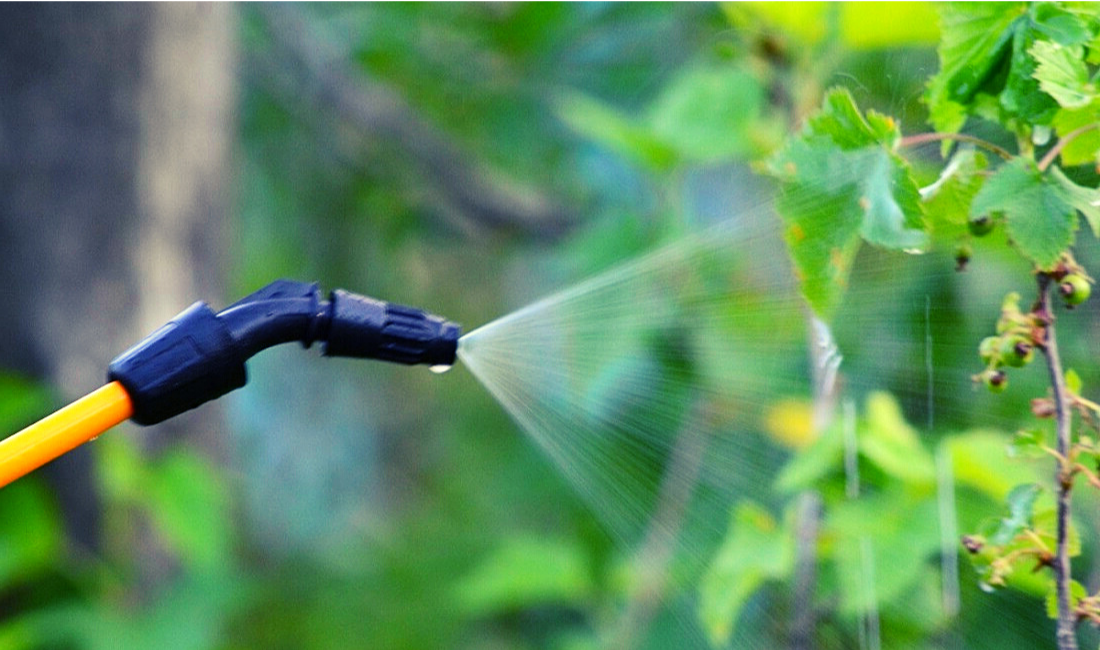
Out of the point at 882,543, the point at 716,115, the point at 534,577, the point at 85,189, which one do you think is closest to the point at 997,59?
the point at 882,543

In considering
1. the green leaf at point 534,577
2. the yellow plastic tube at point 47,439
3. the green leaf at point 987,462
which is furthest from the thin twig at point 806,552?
the green leaf at point 534,577

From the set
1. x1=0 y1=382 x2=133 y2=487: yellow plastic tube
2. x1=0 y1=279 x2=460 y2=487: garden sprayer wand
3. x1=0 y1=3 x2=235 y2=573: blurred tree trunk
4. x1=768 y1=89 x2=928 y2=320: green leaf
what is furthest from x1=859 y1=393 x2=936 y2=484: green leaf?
x1=0 y1=3 x2=235 y2=573: blurred tree trunk

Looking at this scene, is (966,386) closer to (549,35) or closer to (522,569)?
(522,569)

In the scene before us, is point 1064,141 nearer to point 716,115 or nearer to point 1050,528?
point 1050,528

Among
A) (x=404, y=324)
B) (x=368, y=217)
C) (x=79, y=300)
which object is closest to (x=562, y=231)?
(x=368, y=217)

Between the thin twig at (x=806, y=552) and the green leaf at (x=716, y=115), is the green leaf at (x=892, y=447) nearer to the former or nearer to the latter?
the thin twig at (x=806, y=552)

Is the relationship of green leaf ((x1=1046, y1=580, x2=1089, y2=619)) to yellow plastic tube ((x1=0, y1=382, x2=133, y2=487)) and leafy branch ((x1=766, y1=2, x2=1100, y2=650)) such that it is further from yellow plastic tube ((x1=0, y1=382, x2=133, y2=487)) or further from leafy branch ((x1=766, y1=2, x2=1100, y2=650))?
yellow plastic tube ((x1=0, y1=382, x2=133, y2=487))
